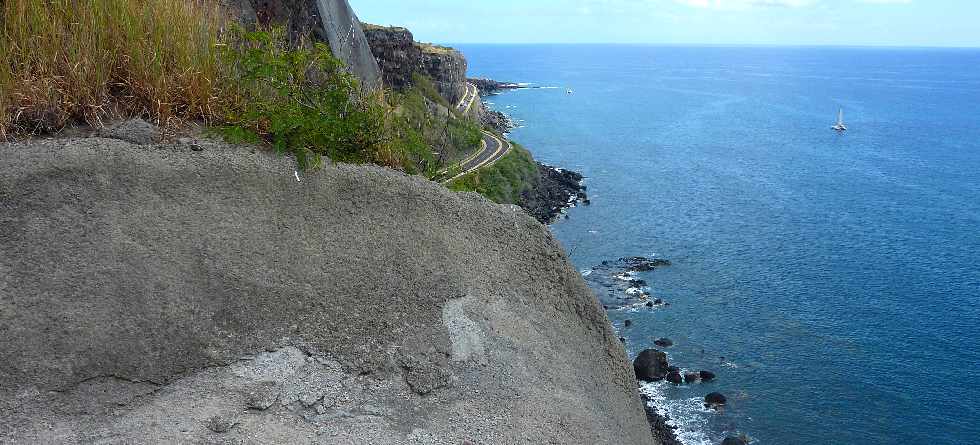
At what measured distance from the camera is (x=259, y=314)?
19.7 feet

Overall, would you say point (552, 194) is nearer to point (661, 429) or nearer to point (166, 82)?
point (661, 429)

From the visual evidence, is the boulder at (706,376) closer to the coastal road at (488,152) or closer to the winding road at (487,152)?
the winding road at (487,152)

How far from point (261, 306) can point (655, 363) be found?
949 inches

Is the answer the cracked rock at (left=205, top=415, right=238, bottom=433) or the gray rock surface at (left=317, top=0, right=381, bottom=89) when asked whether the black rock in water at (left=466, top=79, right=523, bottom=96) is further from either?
the cracked rock at (left=205, top=415, right=238, bottom=433)

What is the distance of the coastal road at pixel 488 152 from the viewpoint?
4684cm

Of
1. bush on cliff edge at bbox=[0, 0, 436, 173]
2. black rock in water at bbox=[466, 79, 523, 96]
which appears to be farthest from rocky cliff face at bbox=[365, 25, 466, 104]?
black rock in water at bbox=[466, 79, 523, 96]

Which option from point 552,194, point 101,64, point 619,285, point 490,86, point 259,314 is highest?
point 101,64

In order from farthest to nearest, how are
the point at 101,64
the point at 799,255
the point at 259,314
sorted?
1. the point at 799,255
2. the point at 101,64
3. the point at 259,314

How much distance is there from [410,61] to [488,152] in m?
8.97

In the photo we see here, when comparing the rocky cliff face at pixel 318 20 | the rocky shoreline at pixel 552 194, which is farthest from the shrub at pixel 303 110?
the rocky shoreline at pixel 552 194

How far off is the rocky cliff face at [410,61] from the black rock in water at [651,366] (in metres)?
→ 18.2

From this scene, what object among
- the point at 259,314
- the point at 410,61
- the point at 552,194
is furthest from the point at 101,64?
the point at 410,61

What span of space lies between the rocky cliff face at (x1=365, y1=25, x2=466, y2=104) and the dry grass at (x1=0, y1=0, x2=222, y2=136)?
29.2 metres

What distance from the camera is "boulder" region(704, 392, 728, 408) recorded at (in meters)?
26.5
